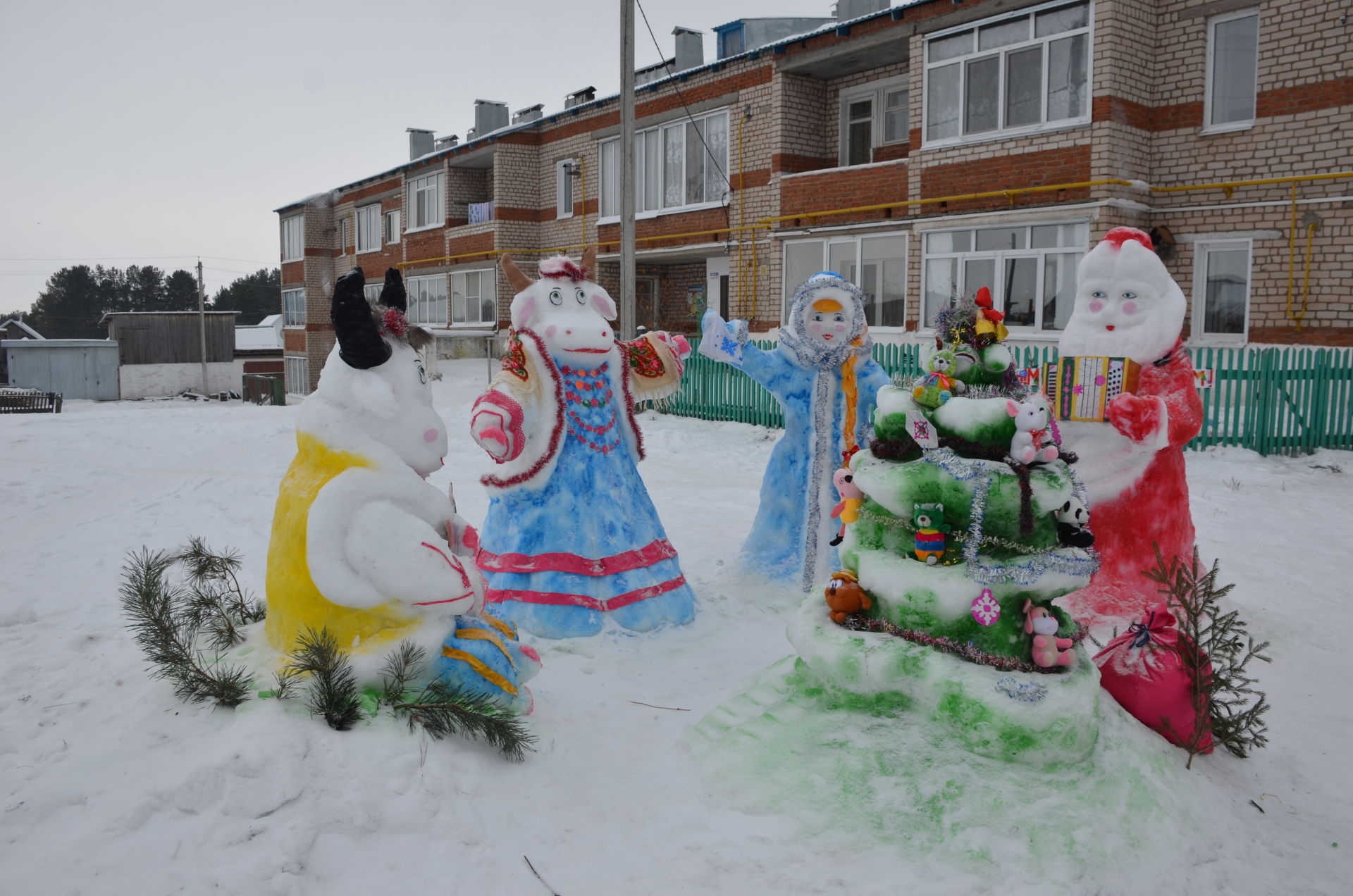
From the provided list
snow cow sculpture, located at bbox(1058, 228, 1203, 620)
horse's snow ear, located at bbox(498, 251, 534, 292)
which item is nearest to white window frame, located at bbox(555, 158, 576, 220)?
horse's snow ear, located at bbox(498, 251, 534, 292)

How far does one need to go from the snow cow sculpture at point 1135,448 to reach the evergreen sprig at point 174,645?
4069mm

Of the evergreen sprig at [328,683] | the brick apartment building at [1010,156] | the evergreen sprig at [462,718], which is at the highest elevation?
the brick apartment building at [1010,156]

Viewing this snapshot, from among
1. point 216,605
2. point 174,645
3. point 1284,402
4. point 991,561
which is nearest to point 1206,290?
point 1284,402

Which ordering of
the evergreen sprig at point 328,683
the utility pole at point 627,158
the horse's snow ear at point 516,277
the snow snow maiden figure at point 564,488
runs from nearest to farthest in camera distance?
the evergreen sprig at point 328,683
the snow snow maiden figure at point 564,488
the horse's snow ear at point 516,277
the utility pole at point 627,158

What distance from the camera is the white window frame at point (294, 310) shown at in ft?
110

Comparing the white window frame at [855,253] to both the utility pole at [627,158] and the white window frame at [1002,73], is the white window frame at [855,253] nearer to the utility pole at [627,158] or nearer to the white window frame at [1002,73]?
the white window frame at [1002,73]

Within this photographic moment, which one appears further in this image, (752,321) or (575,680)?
(752,321)

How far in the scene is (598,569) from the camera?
4812mm

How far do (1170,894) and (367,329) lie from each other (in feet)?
10.0

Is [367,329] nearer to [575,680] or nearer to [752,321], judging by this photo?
[575,680]

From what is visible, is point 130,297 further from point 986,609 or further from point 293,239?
point 986,609

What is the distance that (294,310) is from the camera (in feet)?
114

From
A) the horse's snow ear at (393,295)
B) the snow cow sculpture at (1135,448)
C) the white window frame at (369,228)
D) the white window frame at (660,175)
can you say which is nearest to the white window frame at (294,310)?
the white window frame at (369,228)

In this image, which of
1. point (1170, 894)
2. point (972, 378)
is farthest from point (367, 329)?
point (1170, 894)
